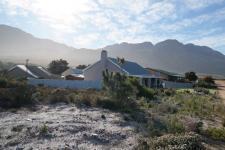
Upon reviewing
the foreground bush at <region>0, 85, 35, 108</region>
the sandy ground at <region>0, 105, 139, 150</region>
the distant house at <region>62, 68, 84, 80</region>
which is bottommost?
the sandy ground at <region>0, 105, 139, 150</region>

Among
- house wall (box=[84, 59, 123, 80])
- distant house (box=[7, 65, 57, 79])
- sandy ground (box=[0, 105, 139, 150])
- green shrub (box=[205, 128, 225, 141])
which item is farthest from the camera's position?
distant house (box=[7, 65, 57, 79])

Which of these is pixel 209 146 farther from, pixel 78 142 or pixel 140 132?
pixel 78 142

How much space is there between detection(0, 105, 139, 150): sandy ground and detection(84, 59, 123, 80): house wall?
30009mm

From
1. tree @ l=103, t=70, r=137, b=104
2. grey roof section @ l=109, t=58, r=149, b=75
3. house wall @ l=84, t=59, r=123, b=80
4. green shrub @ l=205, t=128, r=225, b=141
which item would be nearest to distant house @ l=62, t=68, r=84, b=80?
house wall @ l=84, t=59, r=123, b=80

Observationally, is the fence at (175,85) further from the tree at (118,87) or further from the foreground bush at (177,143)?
the foreground bush at (177,143)

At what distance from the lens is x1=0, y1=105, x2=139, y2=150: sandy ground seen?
1147 cm

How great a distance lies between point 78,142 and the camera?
11.7m

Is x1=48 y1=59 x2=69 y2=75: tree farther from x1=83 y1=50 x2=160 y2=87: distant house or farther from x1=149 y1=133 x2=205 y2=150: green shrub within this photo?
x1=149 y1=133 x2=205 y2=150: green shrub

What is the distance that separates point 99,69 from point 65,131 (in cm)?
3607

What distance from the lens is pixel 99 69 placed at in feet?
161

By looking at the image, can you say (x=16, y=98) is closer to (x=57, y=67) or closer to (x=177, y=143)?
(x=177, y=143)

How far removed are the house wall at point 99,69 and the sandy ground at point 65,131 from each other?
30009 millimetres

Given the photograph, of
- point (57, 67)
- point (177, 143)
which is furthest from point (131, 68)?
point (177, 143)

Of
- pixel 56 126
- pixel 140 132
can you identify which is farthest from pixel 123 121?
pixel 56 126
